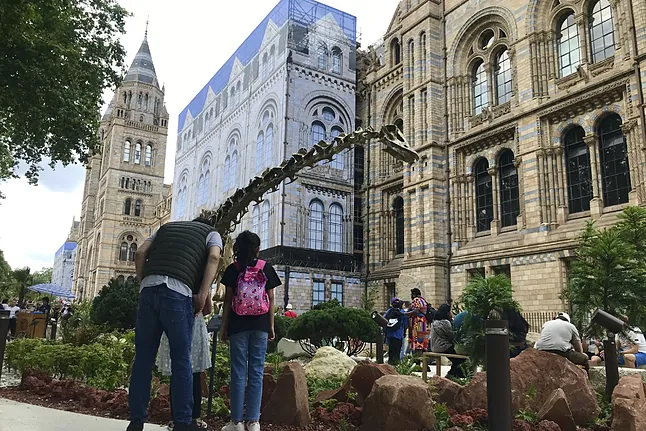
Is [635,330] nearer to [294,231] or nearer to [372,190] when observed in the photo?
[294,231]

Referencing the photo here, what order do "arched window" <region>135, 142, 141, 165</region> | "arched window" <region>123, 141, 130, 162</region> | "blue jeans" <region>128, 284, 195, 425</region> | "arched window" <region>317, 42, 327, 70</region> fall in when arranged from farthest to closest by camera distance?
"arched window" <region>135, 142, 141, 165</region>, "arched window" <region>123, 141, 130, 162</region>, "arched window" <region>317, 42, 327, 70</region>, "blue jeans" <region>128, 284, 195, 425</region>

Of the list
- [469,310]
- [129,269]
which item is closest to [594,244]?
[469,310]

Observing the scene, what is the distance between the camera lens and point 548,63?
18609 mm

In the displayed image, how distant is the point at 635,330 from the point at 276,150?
19.5m

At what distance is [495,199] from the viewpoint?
791 inches

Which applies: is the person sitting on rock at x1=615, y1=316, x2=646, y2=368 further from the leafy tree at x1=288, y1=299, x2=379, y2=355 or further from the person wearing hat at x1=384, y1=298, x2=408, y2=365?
the leafy tree at x1=288, y1=299, x2=379, y2=355

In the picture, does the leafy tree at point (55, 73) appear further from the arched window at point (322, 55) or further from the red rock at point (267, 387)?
the arched window at point (322, 55)

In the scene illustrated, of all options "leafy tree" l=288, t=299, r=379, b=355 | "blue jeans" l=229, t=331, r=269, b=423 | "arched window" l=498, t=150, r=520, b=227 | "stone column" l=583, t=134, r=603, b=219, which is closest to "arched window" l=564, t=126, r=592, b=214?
"stone column" l=583, t=134, r=603, b=219

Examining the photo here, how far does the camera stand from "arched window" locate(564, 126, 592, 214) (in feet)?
56.2

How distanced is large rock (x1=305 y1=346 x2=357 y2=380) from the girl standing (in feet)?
9.46

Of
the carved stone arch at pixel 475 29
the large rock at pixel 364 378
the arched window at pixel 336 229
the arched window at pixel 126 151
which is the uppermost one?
the arched window at pixel 126 151

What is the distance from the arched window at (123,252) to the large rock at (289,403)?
186 ft

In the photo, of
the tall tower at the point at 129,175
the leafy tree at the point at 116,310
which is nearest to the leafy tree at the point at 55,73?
the leafy tree at the point at 116,310

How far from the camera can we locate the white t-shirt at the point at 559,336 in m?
6.89
